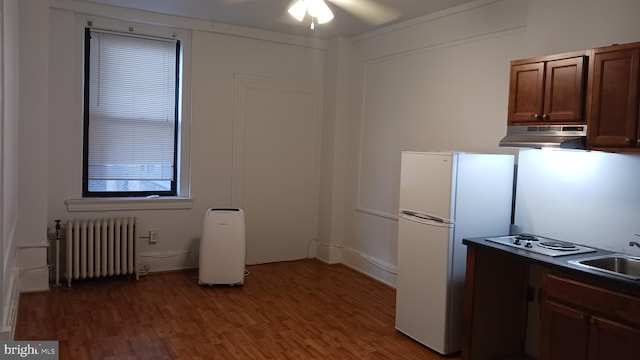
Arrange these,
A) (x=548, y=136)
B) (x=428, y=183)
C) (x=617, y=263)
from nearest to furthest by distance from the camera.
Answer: (x=617, y=263)
(x=548, y=136)
(x=428, y=183)

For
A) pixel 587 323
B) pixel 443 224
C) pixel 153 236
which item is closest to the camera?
pixel 587 323

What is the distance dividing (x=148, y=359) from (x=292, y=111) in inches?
133

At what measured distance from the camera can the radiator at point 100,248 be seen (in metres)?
4.70

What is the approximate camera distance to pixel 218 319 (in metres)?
4.03

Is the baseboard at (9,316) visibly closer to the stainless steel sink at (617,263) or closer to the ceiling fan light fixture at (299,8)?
the ceiling fan light fixture at (299,8)

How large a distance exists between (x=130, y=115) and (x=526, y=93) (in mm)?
3721

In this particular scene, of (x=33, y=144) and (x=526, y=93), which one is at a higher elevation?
(x=526, y=93)

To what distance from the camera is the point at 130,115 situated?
5.11 metres

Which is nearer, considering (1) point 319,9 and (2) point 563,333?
(2) point 563,333

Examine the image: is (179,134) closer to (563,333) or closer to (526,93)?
(526,93)

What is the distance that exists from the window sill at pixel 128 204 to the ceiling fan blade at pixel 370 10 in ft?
8.35

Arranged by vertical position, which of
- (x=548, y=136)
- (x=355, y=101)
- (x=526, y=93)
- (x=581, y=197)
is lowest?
(x=581, y=197)

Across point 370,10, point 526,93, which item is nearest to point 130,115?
point 370,10

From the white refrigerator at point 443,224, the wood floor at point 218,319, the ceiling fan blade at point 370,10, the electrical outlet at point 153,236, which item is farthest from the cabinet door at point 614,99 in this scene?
the electrical outlet at point 153,236
